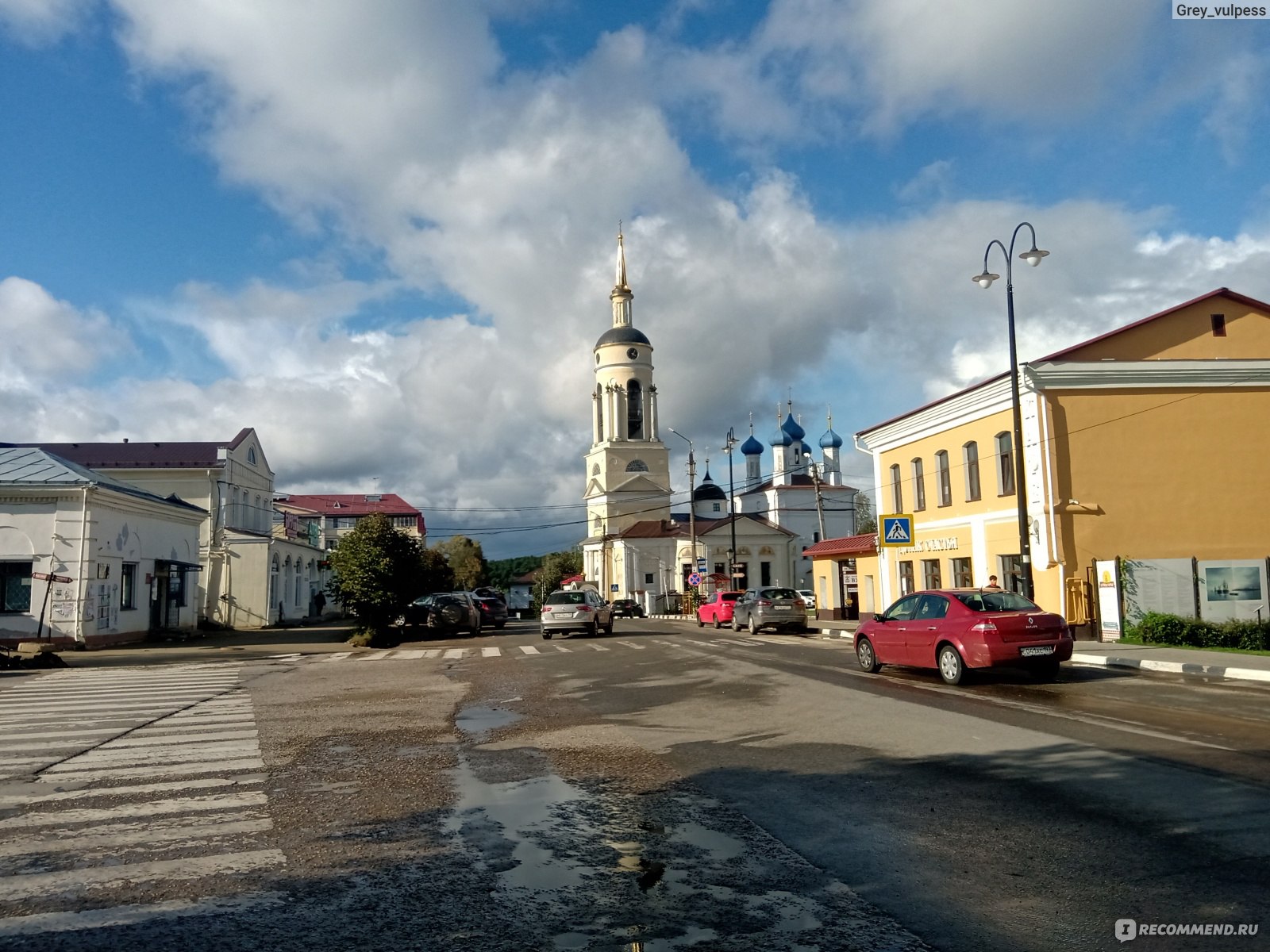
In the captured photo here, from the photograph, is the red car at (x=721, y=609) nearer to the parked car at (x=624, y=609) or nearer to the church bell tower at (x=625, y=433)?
the parked car at (x=624, y=609)

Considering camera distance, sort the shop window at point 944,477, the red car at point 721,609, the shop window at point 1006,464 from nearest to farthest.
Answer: the shop window at point 1006,464, the shop window at point 944,477, the red car at point 721,609

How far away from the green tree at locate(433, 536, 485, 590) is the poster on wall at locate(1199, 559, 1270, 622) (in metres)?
77.2

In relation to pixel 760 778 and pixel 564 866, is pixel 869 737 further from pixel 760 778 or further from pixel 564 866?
pixel 564 866

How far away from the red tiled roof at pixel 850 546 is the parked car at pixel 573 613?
1027cm

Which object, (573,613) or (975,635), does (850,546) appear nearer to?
(573,613)

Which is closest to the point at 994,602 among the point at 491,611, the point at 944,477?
the point at 944,477

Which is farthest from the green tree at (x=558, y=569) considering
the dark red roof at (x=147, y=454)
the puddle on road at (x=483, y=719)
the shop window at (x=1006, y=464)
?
the puddle on road at (x=483, y=719)

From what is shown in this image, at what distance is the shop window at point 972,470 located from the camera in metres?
29.5

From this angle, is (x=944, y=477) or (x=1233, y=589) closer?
(x=1233, y=589)

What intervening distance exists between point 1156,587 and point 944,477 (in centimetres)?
920

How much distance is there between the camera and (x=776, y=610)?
3481 cm

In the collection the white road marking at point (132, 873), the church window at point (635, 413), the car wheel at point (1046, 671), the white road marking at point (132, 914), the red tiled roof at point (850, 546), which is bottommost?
the white road marking at point (132, 914)

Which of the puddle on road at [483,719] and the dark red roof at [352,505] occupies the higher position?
the dark red roof at [352,505]

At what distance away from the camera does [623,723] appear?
37.1ft
